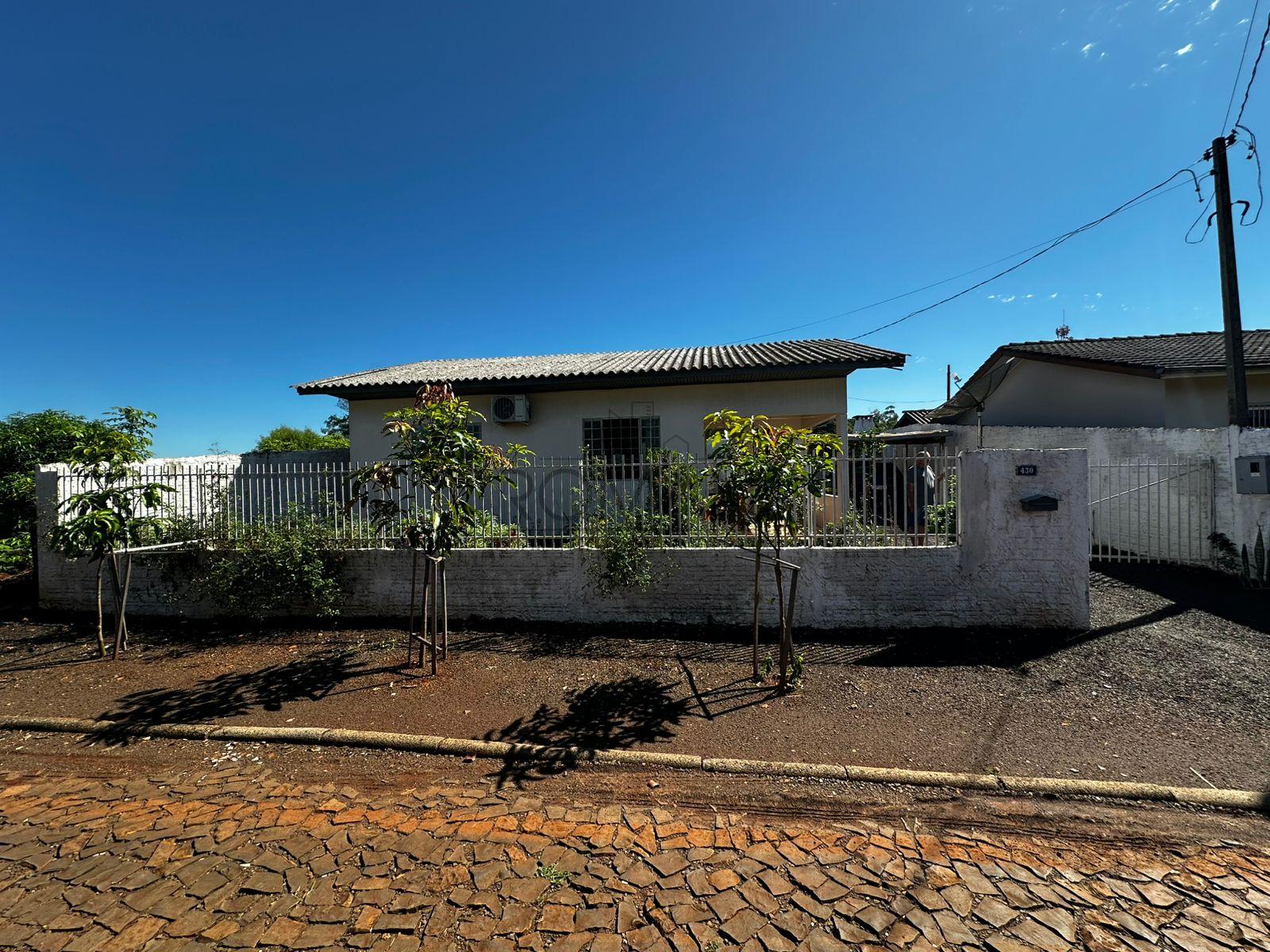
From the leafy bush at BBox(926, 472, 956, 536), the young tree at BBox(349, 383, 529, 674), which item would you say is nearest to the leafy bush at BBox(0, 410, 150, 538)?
the young tree at BBox(349, 383, 529, 674)

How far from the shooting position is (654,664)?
459 centimetres

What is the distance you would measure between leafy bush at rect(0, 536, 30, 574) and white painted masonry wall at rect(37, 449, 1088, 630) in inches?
296

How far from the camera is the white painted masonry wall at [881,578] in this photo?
16.1 ft

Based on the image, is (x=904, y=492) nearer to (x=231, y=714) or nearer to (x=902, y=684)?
(x=902, y=684)

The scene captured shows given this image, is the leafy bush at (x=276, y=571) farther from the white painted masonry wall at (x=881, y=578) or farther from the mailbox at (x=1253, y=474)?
the mailbox at (x=1253, y=474)

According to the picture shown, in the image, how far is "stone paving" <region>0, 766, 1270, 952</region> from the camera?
1974 mm

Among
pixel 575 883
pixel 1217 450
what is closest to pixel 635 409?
pixel 575 883

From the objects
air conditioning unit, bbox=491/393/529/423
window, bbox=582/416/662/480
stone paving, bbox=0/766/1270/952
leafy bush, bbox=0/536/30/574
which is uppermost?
air conditioning unit, bbox=491/393/529/423

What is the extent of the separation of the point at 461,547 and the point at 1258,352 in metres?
14.8

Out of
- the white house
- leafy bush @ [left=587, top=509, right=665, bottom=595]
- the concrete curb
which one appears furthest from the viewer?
the white house

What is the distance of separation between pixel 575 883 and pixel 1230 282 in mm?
10589

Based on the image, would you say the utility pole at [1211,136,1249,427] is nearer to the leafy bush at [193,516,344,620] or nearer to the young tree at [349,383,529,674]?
the young tree at [349,383,529,674]

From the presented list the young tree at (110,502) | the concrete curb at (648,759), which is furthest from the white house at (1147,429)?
the young tree at (110,502)

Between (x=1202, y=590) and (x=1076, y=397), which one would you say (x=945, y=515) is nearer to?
(x=1202, y=590)
